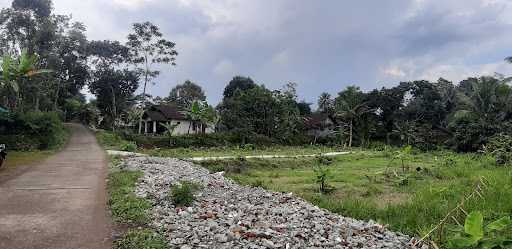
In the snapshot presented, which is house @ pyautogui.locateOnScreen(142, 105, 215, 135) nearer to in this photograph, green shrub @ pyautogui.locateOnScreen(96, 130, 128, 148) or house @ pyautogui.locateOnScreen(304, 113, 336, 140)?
green shrub @ pyautogui.locateOnScreen(96, 130, 128, 148)

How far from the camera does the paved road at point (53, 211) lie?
22.6 ft

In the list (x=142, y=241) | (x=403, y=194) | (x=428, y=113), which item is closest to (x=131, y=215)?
(x=142, y=241)

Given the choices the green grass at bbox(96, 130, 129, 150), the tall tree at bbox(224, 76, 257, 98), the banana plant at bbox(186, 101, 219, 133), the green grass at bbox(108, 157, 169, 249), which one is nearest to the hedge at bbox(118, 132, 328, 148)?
the green grass at bbox(96, 130, 129, 150)

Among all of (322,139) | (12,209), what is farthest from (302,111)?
(12,209)

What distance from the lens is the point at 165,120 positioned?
52.4 m

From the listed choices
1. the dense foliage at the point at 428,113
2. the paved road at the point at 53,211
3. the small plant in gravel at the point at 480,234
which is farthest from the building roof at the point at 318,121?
the small plant in gravel at the point at 480,234

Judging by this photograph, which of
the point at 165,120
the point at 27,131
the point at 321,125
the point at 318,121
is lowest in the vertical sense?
the point at 27,131

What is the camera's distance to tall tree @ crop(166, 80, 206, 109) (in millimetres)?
69812

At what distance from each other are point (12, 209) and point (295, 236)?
5697mm

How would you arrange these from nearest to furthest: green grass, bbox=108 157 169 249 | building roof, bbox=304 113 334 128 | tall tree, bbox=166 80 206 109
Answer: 1. green grass, bbox=108 157 169 249
2. building roof, bbox=304 113 334 128
3. tall tree, bbox=166 80 206 109

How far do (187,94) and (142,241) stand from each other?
211 feet

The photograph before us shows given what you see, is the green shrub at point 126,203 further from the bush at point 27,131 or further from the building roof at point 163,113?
the building roof at point 163,113

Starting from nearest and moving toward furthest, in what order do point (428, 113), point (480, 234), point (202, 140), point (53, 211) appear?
point (480, 234), point (53, 211), point (202, 140), point (428, 113)

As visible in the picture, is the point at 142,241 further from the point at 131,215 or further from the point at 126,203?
the point at 126,203
